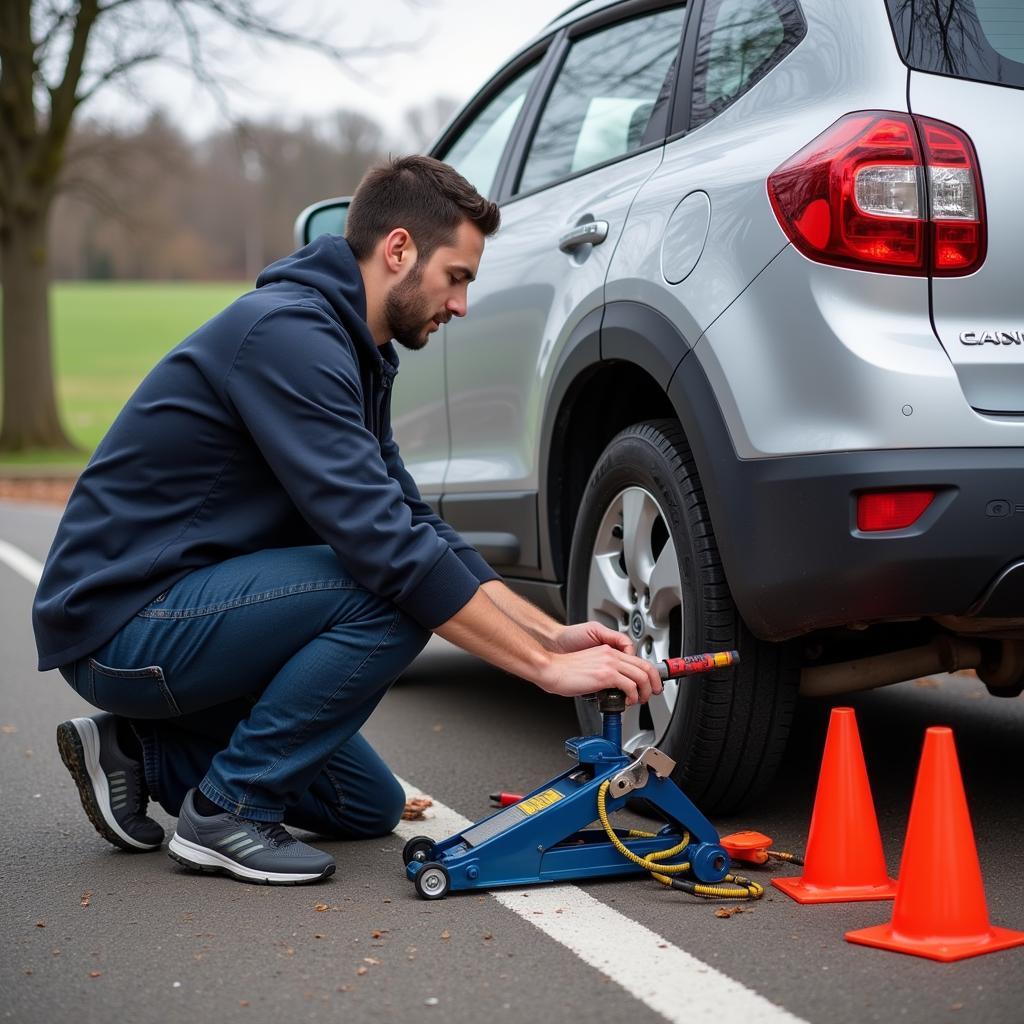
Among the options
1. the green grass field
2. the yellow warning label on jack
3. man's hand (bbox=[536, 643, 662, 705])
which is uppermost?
man's hand (bbox=[536, 643, 662, 705])

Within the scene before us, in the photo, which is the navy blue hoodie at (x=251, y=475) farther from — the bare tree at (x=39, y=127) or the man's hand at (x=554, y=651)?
the bare tree at (x=39, y=127)

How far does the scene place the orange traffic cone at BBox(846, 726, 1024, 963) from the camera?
101 inches

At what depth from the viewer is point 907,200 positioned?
2.88 metres

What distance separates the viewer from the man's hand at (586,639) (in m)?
3.07

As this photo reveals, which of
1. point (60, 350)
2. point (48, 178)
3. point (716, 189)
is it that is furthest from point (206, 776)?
point (60, 350)

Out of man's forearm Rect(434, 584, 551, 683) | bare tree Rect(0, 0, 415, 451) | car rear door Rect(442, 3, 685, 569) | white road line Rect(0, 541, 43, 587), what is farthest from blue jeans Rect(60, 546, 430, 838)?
bare tree Rect(0, 0, 415, 451)

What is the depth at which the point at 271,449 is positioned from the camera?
3062 millimetres

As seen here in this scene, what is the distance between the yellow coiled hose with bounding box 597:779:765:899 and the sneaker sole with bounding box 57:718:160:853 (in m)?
1.12

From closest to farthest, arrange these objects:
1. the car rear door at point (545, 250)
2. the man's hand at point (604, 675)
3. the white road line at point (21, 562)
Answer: the man's hand at point (604, 675) → the car rear door at point (545, 250) → the white road line at point (21, 562)

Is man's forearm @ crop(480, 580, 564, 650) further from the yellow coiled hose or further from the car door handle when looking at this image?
the car door handle

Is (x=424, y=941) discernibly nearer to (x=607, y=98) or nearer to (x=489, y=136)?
(x=607, y=98)

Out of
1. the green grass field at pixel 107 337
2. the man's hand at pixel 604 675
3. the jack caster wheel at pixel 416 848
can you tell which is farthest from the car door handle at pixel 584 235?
the green grass field at pixel 107 337

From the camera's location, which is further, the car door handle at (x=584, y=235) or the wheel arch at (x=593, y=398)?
the car door handle at (x=584, y=235)

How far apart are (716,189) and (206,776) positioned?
5.40ft
